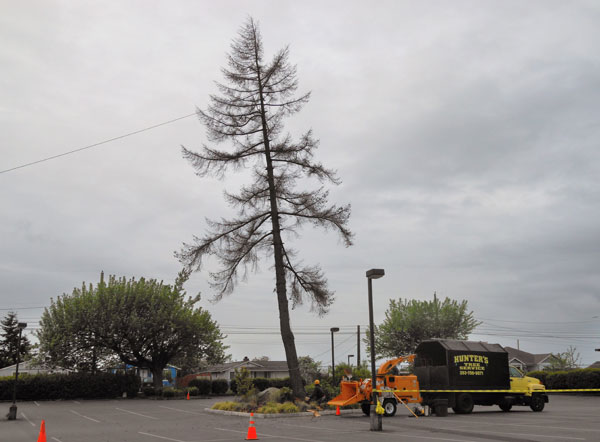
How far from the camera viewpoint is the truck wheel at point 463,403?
24109 mm

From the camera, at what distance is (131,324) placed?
44750 mm

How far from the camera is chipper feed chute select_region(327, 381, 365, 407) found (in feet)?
76.5

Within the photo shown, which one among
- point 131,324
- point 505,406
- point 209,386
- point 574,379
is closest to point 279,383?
point 209,386

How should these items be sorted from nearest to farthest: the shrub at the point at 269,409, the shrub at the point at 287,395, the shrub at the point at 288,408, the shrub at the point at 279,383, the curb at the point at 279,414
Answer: the curb at the point at 279,414, the shrub at the point at 269,409, the shrub at the point at 288,408, the shrub at the point at 287,395, the shrub at the point at 279,383

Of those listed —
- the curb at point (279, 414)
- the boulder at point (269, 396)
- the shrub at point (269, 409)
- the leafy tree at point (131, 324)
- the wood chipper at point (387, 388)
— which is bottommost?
the curb at point (279, 414)

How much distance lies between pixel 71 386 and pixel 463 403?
33.0m

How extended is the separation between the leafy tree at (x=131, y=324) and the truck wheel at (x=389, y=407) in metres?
27.5

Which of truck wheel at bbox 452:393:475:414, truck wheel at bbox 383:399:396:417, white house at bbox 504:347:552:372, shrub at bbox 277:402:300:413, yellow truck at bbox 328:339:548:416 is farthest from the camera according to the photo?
white house at bbox 504:347:552:372

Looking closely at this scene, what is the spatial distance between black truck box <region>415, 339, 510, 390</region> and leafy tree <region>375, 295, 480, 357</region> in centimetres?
4180

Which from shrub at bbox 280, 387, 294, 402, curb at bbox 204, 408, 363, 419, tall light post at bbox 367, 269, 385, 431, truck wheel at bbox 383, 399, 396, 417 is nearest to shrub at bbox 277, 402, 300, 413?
curb at bbox 204, 408, 363, 419

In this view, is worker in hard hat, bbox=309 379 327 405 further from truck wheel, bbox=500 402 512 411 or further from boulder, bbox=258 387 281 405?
truck wheel, bbox=500 402 512 411

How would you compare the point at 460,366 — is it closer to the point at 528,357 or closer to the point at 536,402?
the point at 536,402

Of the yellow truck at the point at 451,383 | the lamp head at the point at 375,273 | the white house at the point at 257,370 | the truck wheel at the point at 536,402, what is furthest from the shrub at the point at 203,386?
the lamp head at the point at 375,273

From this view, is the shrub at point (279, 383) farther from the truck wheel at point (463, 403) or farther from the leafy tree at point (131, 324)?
the truck wheel at point (463, 403)
